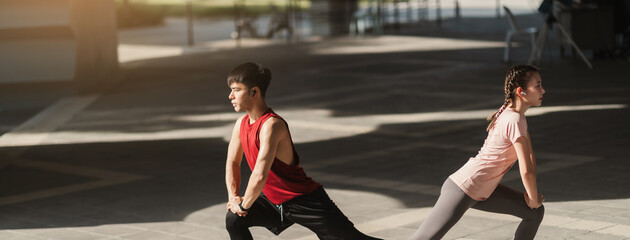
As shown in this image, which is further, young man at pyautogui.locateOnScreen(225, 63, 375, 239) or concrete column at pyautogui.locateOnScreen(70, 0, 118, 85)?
concrete column at pyautogui.locateOnScreen(70, 0, 118, 85)

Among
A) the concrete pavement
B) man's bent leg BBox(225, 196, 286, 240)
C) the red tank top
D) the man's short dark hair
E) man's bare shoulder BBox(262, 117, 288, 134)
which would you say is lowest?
the concrete pavement

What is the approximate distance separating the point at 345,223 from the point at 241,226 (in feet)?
1.71

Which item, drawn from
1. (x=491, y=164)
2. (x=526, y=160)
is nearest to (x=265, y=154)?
(x=491, y=164)

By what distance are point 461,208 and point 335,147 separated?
19.7 ft

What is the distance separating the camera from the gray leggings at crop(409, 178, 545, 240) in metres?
5.05

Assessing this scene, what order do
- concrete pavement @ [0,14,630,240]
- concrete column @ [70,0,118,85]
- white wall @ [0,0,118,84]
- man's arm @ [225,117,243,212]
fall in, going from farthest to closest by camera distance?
concrete column @ [70,0,118,85]
white wall @ [0,0,118,84]
concrete pavement @ [0,14,630,240]
man's arm @ [225,117,243,212]

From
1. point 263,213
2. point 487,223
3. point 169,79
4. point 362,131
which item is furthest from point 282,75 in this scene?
point 263,213

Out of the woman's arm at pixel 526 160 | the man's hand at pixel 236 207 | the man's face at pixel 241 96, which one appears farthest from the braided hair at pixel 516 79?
the man's hand at pixel 236 207

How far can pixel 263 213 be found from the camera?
5.02 meters

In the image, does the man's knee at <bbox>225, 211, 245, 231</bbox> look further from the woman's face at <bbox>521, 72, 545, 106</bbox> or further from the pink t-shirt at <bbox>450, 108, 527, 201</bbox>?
the woman's face at <bbox>521, 72, 545, 106</bbox>

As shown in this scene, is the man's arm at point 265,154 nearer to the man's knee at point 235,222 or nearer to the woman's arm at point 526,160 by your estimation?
the man's knee at point 235,222

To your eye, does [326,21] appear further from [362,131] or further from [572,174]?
[572,174]

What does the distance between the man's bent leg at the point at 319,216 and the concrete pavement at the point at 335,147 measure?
73.8 inches

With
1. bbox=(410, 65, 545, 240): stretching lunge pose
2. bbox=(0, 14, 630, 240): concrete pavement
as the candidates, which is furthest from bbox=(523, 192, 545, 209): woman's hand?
bbox=(0, 14, 630, 240): concrete pavement
